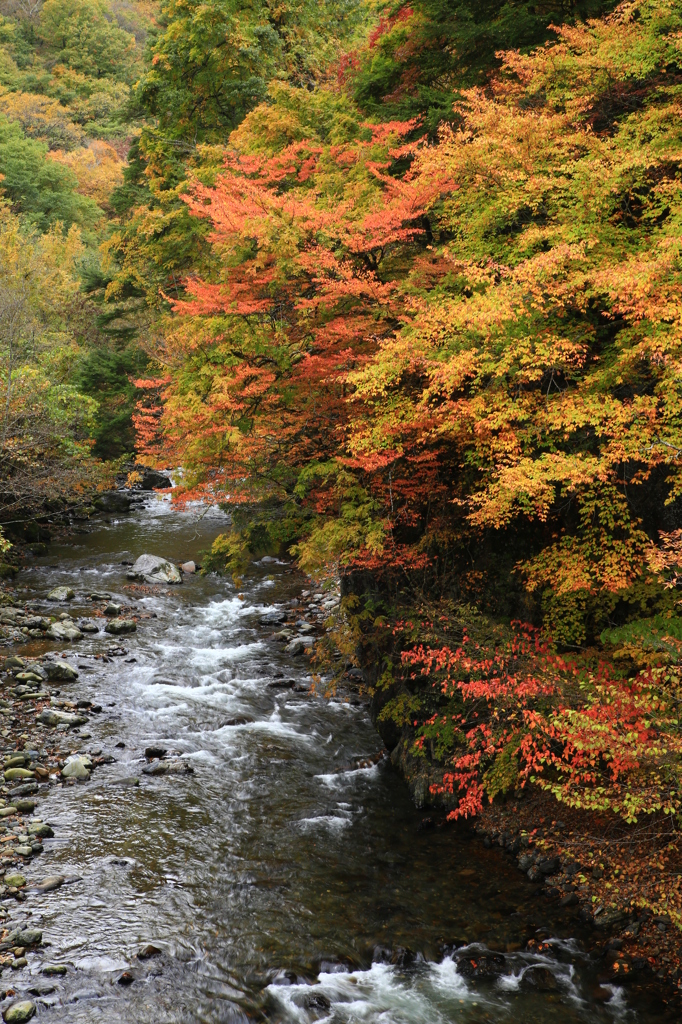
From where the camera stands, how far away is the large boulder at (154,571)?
1958 centimetres

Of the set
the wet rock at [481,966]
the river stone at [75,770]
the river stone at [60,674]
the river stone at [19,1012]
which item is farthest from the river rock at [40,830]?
the wet rock at [481,966]

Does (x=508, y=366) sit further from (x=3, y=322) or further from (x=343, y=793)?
(x=3, y=322)

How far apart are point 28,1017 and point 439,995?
12.1 feet

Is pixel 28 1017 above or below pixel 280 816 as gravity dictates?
above

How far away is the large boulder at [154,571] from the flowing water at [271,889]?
6490mm

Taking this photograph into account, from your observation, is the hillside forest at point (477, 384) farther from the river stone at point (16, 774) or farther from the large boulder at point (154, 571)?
the large boulder at point (154, 571)

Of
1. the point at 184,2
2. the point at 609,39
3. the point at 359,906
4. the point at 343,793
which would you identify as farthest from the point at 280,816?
the point at 184,2

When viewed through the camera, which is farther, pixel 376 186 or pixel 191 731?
pixel 191 731

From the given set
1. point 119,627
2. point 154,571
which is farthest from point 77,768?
point 154,571

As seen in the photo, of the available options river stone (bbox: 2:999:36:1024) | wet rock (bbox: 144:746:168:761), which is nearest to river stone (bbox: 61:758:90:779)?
wet rock (bbox: 144:746:168:761)

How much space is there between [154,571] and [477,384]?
46.6 feet

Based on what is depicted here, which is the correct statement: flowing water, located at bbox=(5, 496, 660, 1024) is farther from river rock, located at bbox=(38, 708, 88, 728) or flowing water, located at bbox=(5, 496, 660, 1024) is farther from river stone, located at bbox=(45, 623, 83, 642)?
river stone, located at bbox=(45, 623, 83, 642)

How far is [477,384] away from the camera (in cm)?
777

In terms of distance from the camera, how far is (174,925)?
7.41 meters
